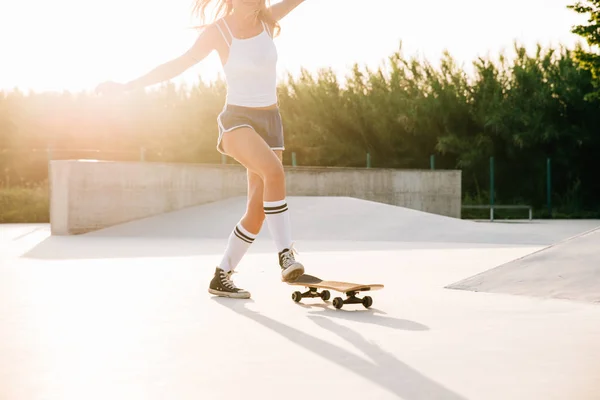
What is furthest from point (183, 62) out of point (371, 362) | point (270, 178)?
point (371, 362)

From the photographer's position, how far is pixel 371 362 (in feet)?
12.7

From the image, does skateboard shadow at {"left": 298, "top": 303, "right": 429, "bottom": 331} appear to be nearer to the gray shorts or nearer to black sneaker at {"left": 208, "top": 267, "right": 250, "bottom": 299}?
black sneaker at {"left": 208, "top": 267, "right": 250, "bottom": 299}

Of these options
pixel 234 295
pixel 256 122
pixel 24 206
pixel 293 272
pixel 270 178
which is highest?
pixel 256 122

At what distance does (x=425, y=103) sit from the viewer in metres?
26.7

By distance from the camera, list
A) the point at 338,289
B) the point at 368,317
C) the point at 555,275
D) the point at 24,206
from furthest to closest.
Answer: the point at 24,206
the point at 555,275
the point at 338,289
the point at 368,317

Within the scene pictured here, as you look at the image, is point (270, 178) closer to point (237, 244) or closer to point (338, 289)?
point (237, 244)

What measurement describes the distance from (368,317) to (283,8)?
7.59ft

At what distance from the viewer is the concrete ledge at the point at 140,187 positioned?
16766mm

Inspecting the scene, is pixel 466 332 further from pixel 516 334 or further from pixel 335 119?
pixel 335 119

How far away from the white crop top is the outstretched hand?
0.72 m

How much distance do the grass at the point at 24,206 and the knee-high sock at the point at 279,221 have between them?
17456mm

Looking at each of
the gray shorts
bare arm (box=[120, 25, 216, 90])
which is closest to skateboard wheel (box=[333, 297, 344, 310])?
the gray shorts

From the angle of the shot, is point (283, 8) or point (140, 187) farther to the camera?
point (140, 187)

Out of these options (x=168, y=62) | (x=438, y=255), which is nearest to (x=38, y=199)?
(x=438, y=255)
